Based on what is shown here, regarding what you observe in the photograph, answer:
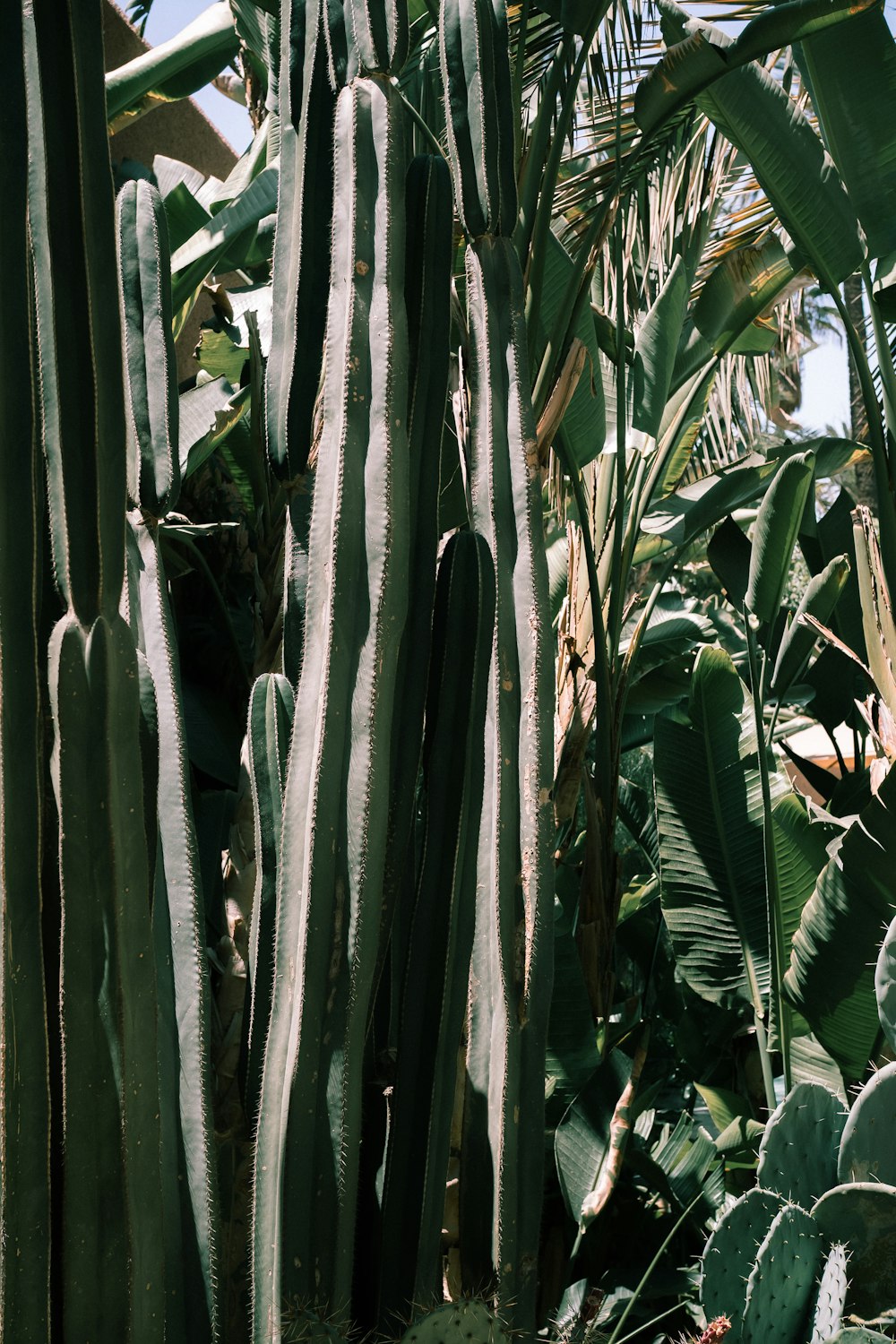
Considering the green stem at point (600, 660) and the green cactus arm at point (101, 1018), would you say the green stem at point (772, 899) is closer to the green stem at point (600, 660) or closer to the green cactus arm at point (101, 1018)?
the green stem at point (600, 660)

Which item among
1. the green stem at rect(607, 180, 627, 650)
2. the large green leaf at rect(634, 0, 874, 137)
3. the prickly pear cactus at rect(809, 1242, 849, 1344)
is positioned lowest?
the prickly pear cactus at rect(809, 1242, 849, 1344)

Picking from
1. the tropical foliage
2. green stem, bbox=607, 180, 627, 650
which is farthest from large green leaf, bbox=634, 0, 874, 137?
green stem, bbox=607, 180, 627, 650

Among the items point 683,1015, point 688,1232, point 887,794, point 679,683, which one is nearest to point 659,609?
point 679,683

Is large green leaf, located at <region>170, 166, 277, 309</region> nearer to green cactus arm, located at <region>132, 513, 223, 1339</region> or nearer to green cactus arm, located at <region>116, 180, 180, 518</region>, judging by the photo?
green cactus arm, located at <region>116, 180, 180, 518</region>

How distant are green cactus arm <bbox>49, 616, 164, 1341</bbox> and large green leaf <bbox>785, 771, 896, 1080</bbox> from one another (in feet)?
4.14

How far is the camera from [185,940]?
3.59 ft

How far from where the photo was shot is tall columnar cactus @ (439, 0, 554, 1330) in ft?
3.44

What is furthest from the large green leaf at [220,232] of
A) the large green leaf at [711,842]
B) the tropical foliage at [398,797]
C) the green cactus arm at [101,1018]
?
the green cactus arm at [101,1018]

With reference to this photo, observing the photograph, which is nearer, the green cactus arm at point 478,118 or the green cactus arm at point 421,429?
the green cactus arm at point 421,429

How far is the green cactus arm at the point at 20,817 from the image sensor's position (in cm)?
82

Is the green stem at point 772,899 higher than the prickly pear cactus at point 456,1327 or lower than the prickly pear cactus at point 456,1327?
higher

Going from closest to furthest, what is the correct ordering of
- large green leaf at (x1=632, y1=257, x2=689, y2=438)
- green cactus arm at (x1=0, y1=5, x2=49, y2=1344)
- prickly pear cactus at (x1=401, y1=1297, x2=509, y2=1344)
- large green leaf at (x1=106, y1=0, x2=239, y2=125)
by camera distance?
green cactus arm at (x1=0, y1=5, x2=49, y2=1344)
prickly pear cactus at (x1=401, y1=1297, x2=509, y2=1344)
large green leaf at (x1=632, y1=257, x2=689, y2=438)
large green leaf at (x1=106, y1=0, x2=239, y2=125)

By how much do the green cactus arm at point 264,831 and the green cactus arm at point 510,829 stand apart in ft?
0.77

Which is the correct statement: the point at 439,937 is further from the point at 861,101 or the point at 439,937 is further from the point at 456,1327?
the point at 861,101
